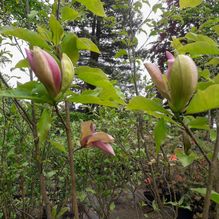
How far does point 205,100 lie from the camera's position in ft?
2.12

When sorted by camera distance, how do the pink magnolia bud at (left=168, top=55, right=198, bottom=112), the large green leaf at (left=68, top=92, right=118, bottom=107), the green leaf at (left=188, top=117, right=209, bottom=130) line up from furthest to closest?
the green leaf at (left=188, top=117, right=209, bottom=130) < the large green leaf at (left=68, top=92, right=118, bottom=107) < the pink magnolia bud at (left=168, top=55, right=198, bottom=112)

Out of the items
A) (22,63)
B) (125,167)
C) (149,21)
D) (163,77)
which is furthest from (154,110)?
(125,167)

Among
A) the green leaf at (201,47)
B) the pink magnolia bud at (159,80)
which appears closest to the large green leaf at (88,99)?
the pink magnolia bud at (159,80)

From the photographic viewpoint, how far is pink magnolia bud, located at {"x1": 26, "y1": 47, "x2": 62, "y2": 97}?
63 centimetres

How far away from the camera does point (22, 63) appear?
916 millimetres

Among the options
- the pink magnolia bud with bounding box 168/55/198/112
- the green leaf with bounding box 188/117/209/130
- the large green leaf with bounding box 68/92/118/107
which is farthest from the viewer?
the green leaf with bounding box 188/117/209/130

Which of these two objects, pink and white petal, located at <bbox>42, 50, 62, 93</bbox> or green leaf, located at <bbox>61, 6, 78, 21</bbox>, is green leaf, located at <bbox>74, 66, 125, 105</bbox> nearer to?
pink and white petal, located at <bbox>42, 50, 62, 93</bbox>

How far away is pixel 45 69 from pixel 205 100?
1.00 feet

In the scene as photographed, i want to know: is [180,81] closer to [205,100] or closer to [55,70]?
[205,100]

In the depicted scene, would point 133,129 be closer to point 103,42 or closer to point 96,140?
point 96,140

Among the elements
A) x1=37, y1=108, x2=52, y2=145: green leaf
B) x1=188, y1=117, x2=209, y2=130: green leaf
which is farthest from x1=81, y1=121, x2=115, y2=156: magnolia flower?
x1=188, y1=117, x2=209, y2=130: green leaf

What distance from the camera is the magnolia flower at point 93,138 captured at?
0.81 metres

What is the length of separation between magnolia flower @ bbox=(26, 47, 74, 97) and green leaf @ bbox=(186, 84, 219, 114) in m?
0.24

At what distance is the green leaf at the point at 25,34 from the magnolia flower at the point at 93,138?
0.69 ft
